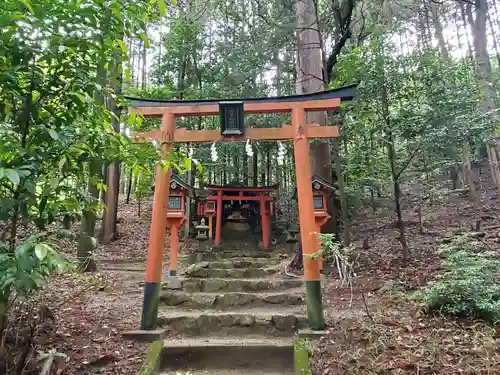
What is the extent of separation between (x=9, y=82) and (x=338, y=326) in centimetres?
402

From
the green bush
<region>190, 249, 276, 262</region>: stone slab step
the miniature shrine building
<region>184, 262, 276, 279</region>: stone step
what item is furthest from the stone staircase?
the miniature shrine building

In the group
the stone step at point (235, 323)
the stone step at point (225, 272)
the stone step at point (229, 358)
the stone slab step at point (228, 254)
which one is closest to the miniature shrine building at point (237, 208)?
the stone slab step at point (228, 254)

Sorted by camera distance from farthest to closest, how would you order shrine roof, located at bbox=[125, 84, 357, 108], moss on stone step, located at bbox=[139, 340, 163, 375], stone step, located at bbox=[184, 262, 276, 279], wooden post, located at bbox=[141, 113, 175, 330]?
stone step, located at bbox=[184, 262, 276, 279] < shrine roof, located at bbox=[125, 84, 357, 108] < wooden post, located at bbox=[141, 113, 175, 330] < moss on stone step, located at bbox=[139, 340, 163, 375]

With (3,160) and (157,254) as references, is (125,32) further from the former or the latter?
(157,254)

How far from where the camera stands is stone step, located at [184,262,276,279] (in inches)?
282

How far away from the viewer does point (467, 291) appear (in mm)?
4160

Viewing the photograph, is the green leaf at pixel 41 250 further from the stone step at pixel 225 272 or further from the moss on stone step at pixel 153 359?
the stone step at pixel 225 272

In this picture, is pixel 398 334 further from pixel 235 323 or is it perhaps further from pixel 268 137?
pixel 268 137

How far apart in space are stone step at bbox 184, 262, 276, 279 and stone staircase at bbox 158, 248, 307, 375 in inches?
26.5

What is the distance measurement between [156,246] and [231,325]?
57.2 inches

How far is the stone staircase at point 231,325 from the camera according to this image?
163 inches

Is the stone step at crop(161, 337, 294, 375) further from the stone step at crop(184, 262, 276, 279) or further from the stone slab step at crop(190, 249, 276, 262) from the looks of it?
the stone slab step at crop(190, 249, 276, 262)

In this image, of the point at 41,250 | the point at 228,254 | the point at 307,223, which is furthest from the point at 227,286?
the point at 41,250

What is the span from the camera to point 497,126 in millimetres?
6285
